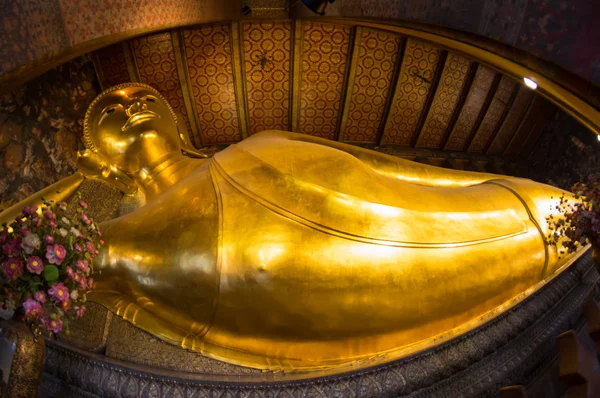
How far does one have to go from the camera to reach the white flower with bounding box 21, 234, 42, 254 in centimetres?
172

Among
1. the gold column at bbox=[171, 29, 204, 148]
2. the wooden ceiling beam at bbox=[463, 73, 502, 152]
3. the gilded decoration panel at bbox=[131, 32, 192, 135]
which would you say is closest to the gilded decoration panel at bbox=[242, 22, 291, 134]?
the gold column at bbox=[171, 29, 204, 148]

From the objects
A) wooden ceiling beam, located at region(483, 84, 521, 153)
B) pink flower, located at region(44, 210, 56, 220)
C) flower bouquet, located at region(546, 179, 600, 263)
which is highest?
wooden ceiling beam, located at region(483, 84, 521, 153)

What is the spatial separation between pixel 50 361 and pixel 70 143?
1705mm

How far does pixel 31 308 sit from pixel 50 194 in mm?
1209

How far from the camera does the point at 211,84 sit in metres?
3.96

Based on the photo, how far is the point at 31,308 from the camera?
1676 mm

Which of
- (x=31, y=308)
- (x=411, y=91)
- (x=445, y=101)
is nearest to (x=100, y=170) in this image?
(x=31, y=308)

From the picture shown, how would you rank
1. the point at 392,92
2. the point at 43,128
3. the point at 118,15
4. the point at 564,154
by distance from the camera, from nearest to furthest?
the point at 118,15, the point at 43,128, the point at 392,92, the point at 564,154

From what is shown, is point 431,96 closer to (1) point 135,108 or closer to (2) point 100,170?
(1) point 135,108

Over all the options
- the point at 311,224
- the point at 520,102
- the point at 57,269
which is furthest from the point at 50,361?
the point at 520,102

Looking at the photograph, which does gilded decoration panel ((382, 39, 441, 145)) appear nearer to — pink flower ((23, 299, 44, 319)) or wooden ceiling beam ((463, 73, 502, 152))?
wooden ceiling beam ((463, 73, 502, 152))

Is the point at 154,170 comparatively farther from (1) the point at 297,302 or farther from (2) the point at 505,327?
(2) the point at 505,327

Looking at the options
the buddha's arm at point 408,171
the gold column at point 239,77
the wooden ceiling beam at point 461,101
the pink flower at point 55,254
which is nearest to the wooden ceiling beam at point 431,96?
the wooden ceiling beam at point 461,101

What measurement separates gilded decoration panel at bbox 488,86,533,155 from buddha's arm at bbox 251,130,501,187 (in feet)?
6.50
